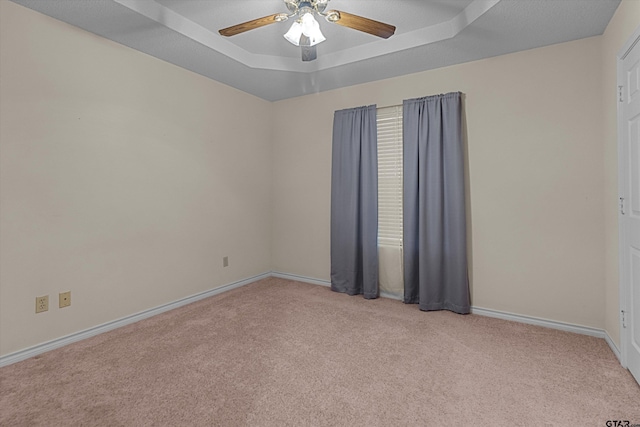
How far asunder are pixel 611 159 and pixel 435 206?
138 centimetres

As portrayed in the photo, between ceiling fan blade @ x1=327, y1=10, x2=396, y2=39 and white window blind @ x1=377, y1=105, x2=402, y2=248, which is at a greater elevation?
ceiling fan blade @ x1=327, y1=10, x2=396, y2=39

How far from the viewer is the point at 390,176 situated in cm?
363

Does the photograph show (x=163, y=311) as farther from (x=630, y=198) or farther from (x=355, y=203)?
(x=630, y=198)

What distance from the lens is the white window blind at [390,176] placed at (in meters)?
3.58

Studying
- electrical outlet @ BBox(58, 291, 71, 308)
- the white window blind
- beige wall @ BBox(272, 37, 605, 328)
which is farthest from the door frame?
electrical outlet @ BBox(58, 291, 71, 308)

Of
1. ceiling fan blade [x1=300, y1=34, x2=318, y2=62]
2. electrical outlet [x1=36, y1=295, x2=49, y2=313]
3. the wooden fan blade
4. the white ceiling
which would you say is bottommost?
electrical outlet [x1=36, y1=295, x2=49, y2=313]

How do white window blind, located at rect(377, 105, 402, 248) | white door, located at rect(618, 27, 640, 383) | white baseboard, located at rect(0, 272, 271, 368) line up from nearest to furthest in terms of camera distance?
white door, located at rect(618, 27, 640, 383) < white baseboard, located at rect(0, 272, 271, 368) < white window blind, located at rect(377, 105, 402, 248)

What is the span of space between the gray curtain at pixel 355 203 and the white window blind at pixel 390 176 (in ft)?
0.27

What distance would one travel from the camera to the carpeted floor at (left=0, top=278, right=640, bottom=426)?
168cm

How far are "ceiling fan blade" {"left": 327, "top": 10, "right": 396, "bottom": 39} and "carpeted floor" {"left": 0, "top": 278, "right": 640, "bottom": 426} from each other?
2271mm

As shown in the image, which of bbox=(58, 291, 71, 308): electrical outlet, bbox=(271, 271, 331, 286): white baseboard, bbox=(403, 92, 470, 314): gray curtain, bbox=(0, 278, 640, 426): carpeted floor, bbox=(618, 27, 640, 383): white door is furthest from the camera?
bbox=(271, 271, 331, 286): white baseboard

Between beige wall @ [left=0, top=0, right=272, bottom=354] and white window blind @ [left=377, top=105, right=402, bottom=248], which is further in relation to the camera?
white window blind @ [left=377, top=105, right=402, bottom=248]

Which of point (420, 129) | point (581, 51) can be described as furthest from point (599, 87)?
point (420, 129)

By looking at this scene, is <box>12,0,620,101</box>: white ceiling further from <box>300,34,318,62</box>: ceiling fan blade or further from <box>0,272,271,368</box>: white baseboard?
<box>0,272,271,368</box>: white baseboard
